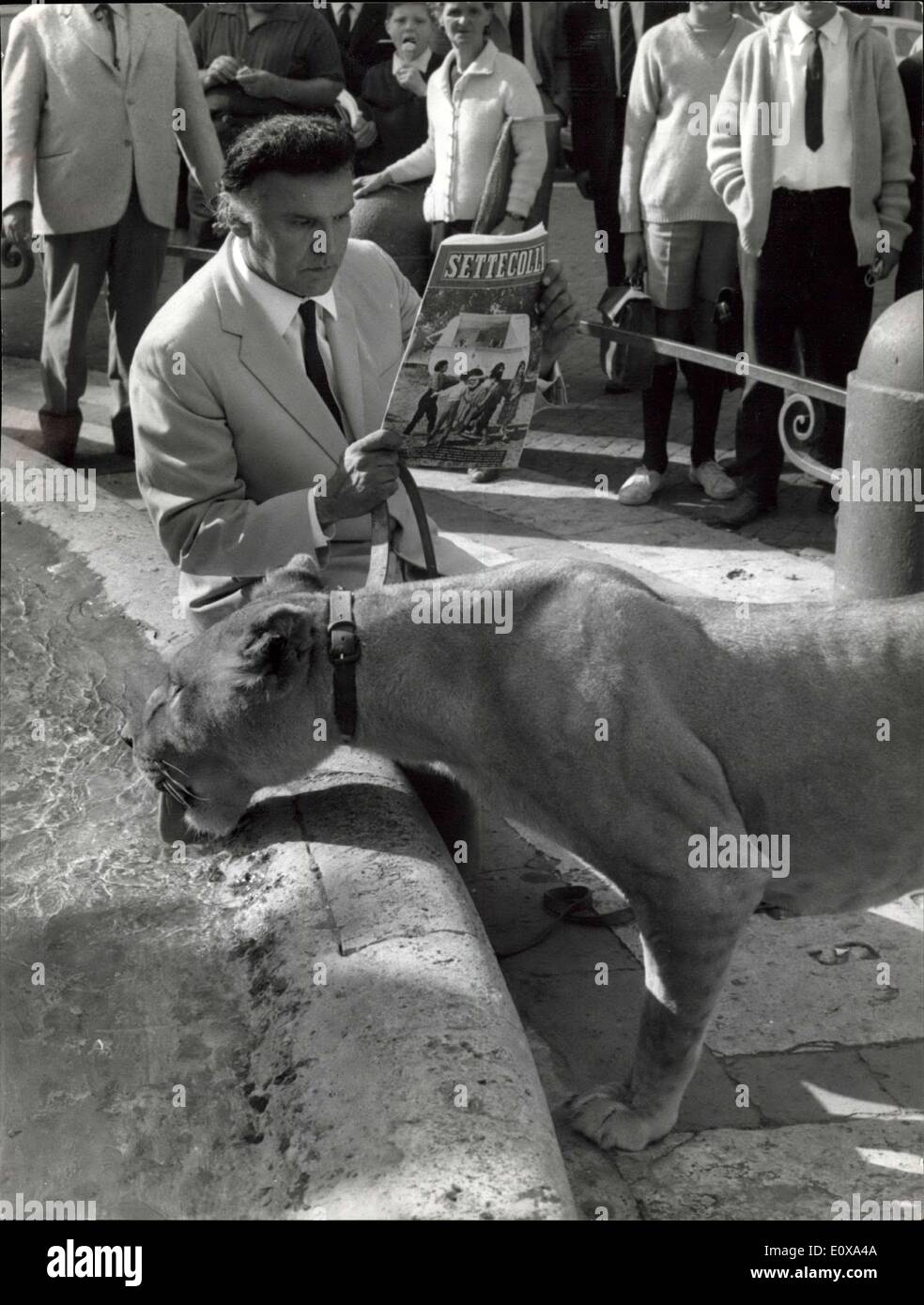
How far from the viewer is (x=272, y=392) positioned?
4.76m

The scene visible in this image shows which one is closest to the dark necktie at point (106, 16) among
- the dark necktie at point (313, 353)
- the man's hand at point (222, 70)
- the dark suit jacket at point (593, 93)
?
the man's hand at point (222, 70)

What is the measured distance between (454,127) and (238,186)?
448 centimetres

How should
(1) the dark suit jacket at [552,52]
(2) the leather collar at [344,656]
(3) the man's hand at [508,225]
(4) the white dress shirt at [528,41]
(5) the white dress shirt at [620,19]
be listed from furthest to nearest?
1. (4) the white dress shirt at [528,41]
2. (1) the dark suit jacket at [552,52]
3. (5) the white dress shirt at [620,19]
4. (3) the man's hand at [508,225]
5. (2) the leather collar at [344,656]

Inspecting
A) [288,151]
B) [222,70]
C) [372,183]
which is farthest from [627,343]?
[222,70]

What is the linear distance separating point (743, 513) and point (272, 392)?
390cm

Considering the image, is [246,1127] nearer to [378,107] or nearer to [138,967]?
[138,967]

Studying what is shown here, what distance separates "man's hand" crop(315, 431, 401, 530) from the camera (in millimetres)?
4398

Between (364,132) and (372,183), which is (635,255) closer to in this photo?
(372,183)

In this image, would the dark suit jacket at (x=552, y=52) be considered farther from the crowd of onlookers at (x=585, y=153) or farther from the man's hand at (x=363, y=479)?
the man's hand at (x=363, y=479)

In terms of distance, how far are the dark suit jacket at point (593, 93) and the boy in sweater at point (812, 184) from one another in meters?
2.49

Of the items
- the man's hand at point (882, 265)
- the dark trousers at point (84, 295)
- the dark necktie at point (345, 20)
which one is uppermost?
the dark necktie at point (345, 20)

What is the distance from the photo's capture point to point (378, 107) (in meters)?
9.99

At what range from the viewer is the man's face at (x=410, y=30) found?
32.2 ft
